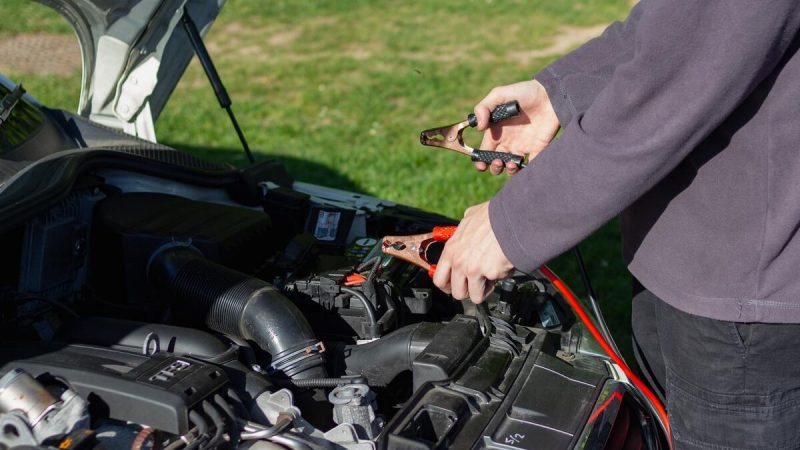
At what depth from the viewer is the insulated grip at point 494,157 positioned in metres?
2.16

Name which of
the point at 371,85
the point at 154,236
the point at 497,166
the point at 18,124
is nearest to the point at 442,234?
the point at 497,166

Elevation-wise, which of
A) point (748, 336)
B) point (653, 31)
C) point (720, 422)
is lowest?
point (720, 422)

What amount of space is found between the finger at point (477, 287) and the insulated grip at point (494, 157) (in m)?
0.51

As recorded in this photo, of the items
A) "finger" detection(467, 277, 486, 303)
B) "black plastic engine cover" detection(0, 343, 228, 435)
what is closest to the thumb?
"finger" detection(467, 277, 486, 303)

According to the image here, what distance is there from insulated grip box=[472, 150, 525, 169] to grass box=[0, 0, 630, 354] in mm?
1588

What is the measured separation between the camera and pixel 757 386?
167cm

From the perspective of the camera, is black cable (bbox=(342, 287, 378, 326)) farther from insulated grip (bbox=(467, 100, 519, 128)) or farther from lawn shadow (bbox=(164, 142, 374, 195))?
lawn shadow (bbox=(164, 142, 374, 195))

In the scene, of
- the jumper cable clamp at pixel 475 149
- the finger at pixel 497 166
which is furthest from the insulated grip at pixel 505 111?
the finger at pixel 497 166

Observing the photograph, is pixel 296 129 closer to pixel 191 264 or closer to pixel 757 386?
pixel 191 264

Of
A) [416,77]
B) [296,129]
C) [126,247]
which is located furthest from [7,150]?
[416,77]

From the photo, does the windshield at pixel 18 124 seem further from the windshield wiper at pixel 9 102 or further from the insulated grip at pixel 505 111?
the insulated grip at pixel 505 111

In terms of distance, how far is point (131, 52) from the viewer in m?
2.99

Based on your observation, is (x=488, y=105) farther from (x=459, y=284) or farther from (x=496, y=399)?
(x=496, y=399)

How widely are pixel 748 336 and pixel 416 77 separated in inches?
266
